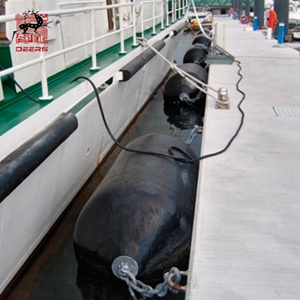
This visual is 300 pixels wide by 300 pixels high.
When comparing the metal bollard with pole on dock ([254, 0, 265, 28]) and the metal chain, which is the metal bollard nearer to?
the metal chain

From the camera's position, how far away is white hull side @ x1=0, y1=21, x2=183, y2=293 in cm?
306

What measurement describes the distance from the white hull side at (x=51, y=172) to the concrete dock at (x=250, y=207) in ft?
4.09

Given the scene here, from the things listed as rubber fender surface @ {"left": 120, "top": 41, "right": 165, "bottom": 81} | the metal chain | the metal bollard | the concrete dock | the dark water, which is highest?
rubber fender surface @ {"left": 120, "top": 41, "right": 165, "bottom": 81}

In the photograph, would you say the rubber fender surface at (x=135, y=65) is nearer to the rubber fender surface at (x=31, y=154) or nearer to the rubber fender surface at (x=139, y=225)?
the rubber fender surface at (x=31, y=154)

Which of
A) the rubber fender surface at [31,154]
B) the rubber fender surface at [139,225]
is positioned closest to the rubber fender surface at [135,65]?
the rubber fender surface at [31,154]

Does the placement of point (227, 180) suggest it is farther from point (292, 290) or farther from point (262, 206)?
point (292, 290)

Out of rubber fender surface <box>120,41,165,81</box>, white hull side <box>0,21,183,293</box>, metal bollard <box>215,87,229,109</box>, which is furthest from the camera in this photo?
rubber fender surface <box>120,41,165,81</box>

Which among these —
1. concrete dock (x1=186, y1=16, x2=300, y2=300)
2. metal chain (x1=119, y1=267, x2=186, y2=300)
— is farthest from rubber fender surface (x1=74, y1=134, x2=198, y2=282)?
concrete dock (x1=186, y1=16, x2=300, y2=300)

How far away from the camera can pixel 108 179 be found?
3.81 metres

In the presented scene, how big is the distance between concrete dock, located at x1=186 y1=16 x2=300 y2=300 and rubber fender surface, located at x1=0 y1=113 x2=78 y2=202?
3.92 feet

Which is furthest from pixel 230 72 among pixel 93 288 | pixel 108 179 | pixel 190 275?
pixel 190 275

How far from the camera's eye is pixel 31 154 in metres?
2.96

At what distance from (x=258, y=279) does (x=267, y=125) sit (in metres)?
2.68

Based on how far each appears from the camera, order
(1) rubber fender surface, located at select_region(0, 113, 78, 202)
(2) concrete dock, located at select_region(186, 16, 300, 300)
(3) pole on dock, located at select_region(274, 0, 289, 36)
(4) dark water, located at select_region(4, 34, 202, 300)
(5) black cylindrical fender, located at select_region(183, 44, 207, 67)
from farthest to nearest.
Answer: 1. (3) pole on dock, located at select_region(274, 0, 289, 36)
2. (5) black cylindrical fender, located at select_region(183, 44, 207, 67)
3. (4) dark water, located at select_region(4, 34, 202, 300)
4. (1) rubber fender surface, located at select_region(0, 113, 78, 202)
5. (2) concrete dock, located at select_region(186, 16, 300, 300)
